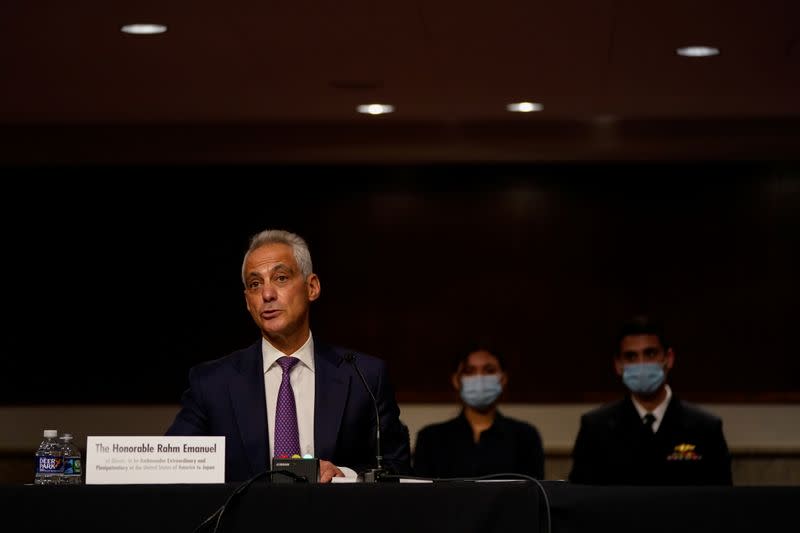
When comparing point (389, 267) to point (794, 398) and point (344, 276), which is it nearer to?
point (344, 276)

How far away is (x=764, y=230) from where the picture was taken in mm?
7734

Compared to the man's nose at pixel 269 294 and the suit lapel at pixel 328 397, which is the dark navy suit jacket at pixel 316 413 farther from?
the man's nose at pixel 269 294

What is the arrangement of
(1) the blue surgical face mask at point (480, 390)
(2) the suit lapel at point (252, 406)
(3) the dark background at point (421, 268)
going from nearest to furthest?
(2) the suit lapel at point (252, 406) < (1) the blue surgical face mask at point (480, 390) < (3) the dark background at point (421, 268)

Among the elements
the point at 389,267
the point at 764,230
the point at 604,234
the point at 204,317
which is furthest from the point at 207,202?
the point at 764,230

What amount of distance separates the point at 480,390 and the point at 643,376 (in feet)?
3.04

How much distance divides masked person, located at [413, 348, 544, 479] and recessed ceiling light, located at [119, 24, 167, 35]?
212 cm

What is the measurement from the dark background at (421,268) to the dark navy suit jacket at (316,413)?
4.07m

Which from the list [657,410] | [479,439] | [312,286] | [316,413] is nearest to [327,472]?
[316,413]

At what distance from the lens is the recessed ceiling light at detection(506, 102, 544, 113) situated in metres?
7.08

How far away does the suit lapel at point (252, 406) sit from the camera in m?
3.54

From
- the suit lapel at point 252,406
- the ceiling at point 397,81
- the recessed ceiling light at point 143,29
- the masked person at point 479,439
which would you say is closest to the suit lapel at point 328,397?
the suit lapel at point 252,406

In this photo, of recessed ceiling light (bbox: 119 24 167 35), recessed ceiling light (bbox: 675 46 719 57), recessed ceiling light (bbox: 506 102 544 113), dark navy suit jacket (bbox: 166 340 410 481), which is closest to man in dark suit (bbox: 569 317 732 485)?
recessed ceiling light (bbox: 675 46 719 57)

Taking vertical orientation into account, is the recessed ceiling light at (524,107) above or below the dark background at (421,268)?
above

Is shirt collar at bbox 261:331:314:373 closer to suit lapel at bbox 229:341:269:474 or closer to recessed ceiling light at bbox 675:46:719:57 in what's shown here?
suit lapel at bbox 229:341:269:474
